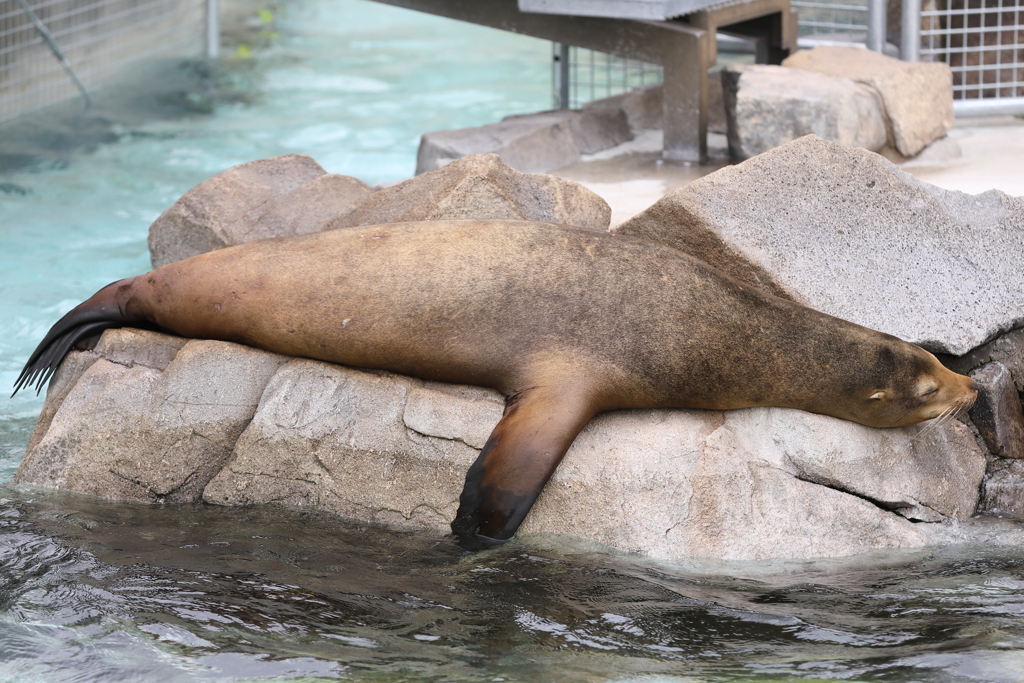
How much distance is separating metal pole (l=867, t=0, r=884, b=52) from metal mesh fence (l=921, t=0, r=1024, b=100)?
254 mm

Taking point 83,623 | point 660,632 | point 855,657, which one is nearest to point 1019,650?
point 855,657

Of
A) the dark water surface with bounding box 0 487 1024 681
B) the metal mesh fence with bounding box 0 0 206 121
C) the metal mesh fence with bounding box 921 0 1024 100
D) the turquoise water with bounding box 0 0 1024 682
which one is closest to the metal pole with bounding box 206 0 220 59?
the metal mesh fence with bounding box 0 0 206 121

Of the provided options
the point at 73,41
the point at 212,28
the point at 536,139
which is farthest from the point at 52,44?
the point at 536,139

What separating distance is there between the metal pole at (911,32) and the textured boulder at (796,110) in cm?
97

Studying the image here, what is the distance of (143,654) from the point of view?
2643mm

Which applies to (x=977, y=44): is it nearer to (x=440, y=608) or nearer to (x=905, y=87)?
(x=905, y=87)

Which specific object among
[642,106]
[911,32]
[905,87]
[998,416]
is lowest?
[998,416]

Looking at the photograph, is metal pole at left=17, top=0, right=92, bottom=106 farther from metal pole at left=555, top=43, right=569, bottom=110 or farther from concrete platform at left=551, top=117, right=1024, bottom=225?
concrete platform at left=551, top=117, right=1024, bottom=225

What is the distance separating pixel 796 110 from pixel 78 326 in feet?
13.0

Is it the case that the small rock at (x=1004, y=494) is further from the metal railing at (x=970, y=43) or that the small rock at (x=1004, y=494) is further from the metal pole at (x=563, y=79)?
the metal pole at (x=563, y=79)

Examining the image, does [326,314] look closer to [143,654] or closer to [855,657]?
[143,654]

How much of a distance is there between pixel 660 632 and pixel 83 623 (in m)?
1.50

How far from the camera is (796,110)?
5.99 m

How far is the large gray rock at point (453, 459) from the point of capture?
131 inches
